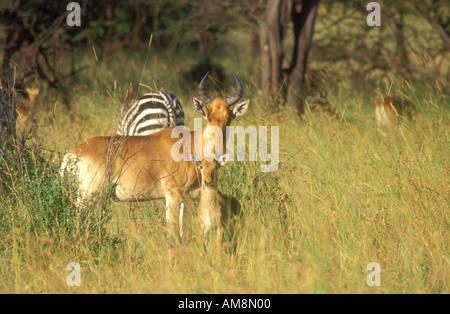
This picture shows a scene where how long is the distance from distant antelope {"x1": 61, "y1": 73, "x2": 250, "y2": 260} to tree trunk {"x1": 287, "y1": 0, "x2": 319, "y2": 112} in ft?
15.1

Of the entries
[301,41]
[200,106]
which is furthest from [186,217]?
[301,41]

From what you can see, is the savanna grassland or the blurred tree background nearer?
the savanna grassland

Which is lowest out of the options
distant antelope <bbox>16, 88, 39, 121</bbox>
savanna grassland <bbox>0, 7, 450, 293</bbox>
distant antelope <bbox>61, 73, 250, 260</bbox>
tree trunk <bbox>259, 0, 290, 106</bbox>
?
savanna grassland <bbox>0, 7, 450, 293</bbox>

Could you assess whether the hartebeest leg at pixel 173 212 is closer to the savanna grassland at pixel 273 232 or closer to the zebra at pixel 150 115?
the savanna grassland at pixel 273 232

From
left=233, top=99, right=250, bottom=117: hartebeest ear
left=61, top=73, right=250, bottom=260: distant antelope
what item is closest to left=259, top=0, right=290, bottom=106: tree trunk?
left=233, top=99, right=250, bottom=117: hartebeest ear

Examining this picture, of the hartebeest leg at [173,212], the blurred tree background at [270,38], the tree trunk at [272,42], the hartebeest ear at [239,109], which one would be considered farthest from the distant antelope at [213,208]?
the tree trunk at [272,42]

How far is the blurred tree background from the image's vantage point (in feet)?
32.5

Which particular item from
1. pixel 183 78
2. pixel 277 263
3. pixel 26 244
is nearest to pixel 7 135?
pixel 26 244

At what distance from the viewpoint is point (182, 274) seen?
4117mm

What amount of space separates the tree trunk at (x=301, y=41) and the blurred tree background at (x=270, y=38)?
2cm

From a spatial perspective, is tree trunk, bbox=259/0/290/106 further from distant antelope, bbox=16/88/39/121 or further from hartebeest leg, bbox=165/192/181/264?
hartebeest leg, bbox=165/192/181/264

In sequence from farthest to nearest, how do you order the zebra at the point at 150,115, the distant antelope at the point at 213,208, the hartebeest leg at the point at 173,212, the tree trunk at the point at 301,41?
the tree trunk at the point at 301,41, the zebra at the point at 150,115, the hartebeest leg at the point at 173,212, the distant antelope at the point at 213,208

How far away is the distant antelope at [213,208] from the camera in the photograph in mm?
4883

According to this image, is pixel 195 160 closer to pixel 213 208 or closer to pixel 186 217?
pixel 213 208
